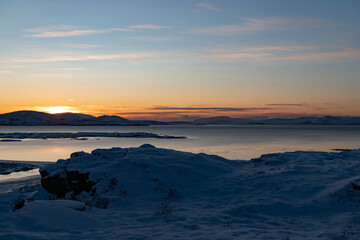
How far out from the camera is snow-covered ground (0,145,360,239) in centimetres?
813

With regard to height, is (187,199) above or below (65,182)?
below

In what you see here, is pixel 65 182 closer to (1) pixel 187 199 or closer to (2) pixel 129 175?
(2) pixel 129 175

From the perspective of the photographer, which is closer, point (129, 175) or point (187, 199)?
point (187, 199)

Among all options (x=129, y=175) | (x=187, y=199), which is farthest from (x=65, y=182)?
(x=187, y=199)

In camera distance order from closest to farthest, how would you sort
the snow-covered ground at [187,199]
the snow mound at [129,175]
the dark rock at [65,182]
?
the snow-covered ground at [187,199] < the snow mound at [129,175] < the dark rock at [65,182]

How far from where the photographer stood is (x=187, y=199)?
11.5 metres

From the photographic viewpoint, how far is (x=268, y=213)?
993cm

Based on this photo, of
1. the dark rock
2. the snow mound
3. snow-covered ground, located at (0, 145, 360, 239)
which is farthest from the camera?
the dark rock

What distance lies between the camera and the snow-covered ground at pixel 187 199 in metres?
8.13

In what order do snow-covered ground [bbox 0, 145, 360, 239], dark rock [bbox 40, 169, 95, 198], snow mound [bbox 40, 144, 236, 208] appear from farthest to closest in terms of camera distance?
dark rock [bbox 40, 169, 95, 198]
snow mound [bbox 40, 144, 236, 208]
snow-covered ground [bbox 0, 145, 360, 239]

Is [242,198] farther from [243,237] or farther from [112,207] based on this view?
[112,207]

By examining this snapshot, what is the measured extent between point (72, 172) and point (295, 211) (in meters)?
9.13

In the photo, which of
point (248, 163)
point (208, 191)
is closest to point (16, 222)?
point (208, 191)

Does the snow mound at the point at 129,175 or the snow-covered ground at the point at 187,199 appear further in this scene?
the snow mound at the point at 129,175
